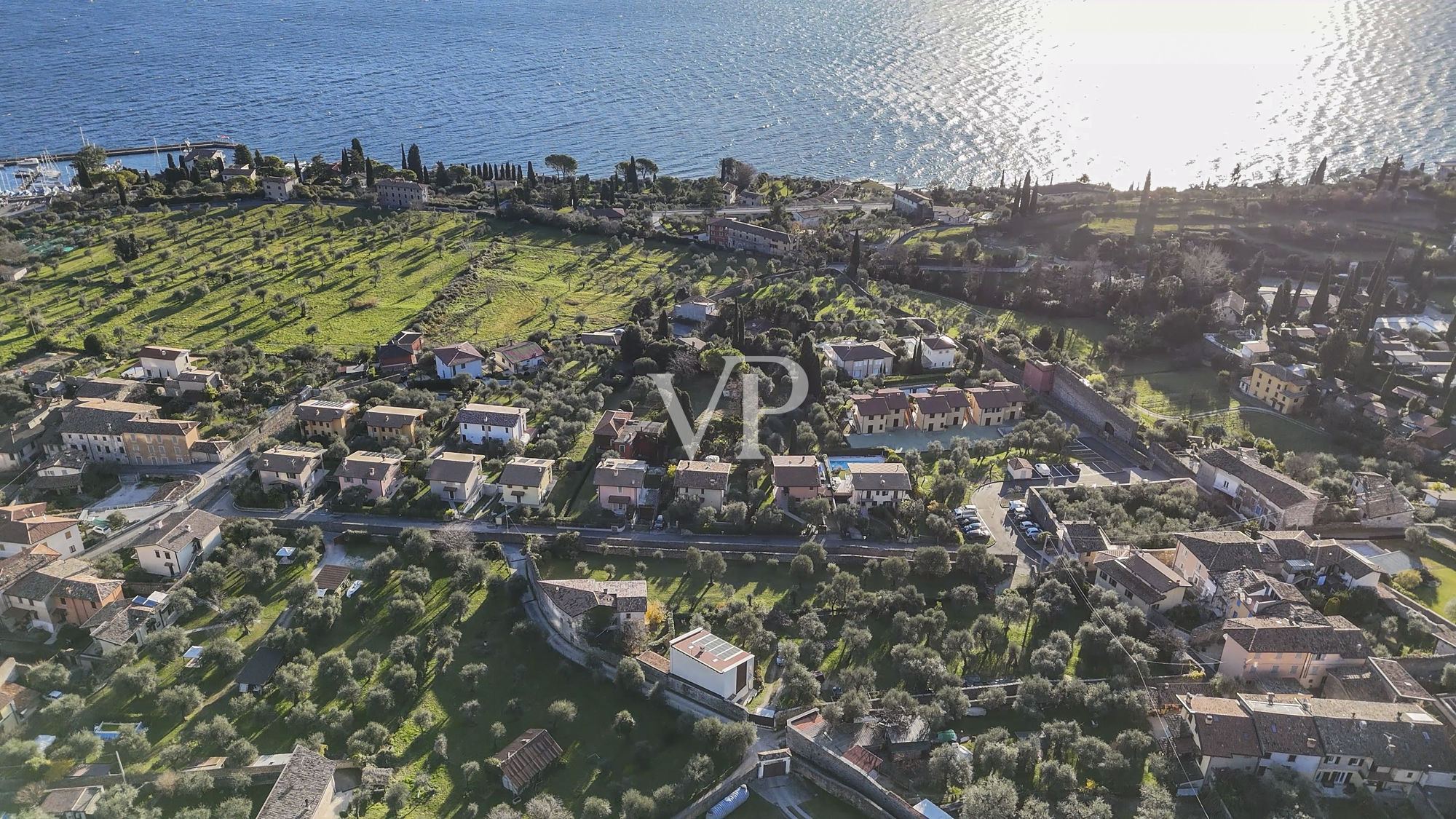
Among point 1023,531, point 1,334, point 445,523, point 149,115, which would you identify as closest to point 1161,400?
point 1023,531

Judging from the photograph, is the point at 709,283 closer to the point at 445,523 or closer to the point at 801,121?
the point at 445,523

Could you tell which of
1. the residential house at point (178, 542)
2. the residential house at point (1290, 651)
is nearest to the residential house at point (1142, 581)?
the residential house at point (1290, 651)

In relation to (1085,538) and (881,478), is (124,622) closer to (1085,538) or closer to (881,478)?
(881,478)

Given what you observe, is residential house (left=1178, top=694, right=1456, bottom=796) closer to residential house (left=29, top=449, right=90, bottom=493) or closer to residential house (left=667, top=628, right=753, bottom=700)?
residential house (left=667, top=628, right=753, bottom=700)

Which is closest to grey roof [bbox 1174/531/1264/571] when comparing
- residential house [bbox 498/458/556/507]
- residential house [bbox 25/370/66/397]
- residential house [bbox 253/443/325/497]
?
residential house [bbox 498/458/556/507]

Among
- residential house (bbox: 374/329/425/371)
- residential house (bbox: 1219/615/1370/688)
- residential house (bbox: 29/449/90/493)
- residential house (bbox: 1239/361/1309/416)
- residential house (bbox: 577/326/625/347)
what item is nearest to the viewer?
residential house (bbox: 1219/615/1370/688)

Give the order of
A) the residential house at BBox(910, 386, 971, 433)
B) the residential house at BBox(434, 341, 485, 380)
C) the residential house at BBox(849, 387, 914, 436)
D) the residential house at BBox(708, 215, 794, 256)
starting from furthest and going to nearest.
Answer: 1. the residential house at BBox(708, 215, 794, 256)
2. the residential house at BBox(434, 341, 485, 380)
3. the residential house at BBox(910, 386, 971, 433)
4. the residential house at BBox(849, 387, 914, 436)

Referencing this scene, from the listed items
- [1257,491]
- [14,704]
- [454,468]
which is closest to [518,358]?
[454,468]
